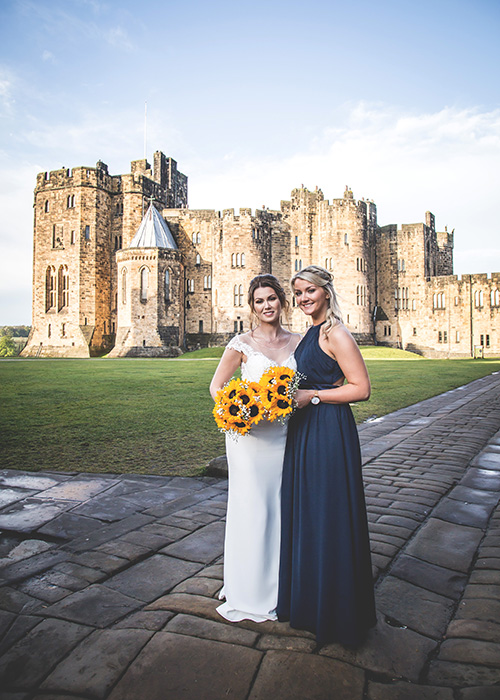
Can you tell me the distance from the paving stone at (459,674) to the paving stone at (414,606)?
256 mm

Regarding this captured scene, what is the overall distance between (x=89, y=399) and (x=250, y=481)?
9.08 meters

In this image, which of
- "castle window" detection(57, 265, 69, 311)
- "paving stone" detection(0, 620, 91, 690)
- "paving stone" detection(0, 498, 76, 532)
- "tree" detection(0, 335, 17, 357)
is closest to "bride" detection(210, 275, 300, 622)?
"paving stone" detection(0, 620, 91, 690)

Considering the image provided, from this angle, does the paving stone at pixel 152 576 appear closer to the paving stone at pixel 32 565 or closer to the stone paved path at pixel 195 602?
the stone paved path at pixel 195 602

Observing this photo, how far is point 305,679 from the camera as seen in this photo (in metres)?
2.14

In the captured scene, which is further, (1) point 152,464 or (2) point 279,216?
(2) point 279,216

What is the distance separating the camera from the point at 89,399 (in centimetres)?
1115

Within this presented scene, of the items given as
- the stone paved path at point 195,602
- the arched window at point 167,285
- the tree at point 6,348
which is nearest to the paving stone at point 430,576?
the stone paved path at point 195,602

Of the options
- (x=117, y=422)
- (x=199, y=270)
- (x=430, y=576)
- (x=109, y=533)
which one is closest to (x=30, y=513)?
(x=109, y=533)

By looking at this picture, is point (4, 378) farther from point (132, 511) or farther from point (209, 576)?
point (209, 576)

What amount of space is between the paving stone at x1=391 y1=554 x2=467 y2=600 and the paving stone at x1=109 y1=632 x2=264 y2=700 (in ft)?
4.07

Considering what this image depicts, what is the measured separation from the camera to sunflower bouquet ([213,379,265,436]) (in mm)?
2652

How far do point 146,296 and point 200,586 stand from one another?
130ft

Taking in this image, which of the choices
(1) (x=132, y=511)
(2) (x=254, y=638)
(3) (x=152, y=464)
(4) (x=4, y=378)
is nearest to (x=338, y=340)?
(2) (x=254, y=638)

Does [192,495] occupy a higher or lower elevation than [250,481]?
lower
